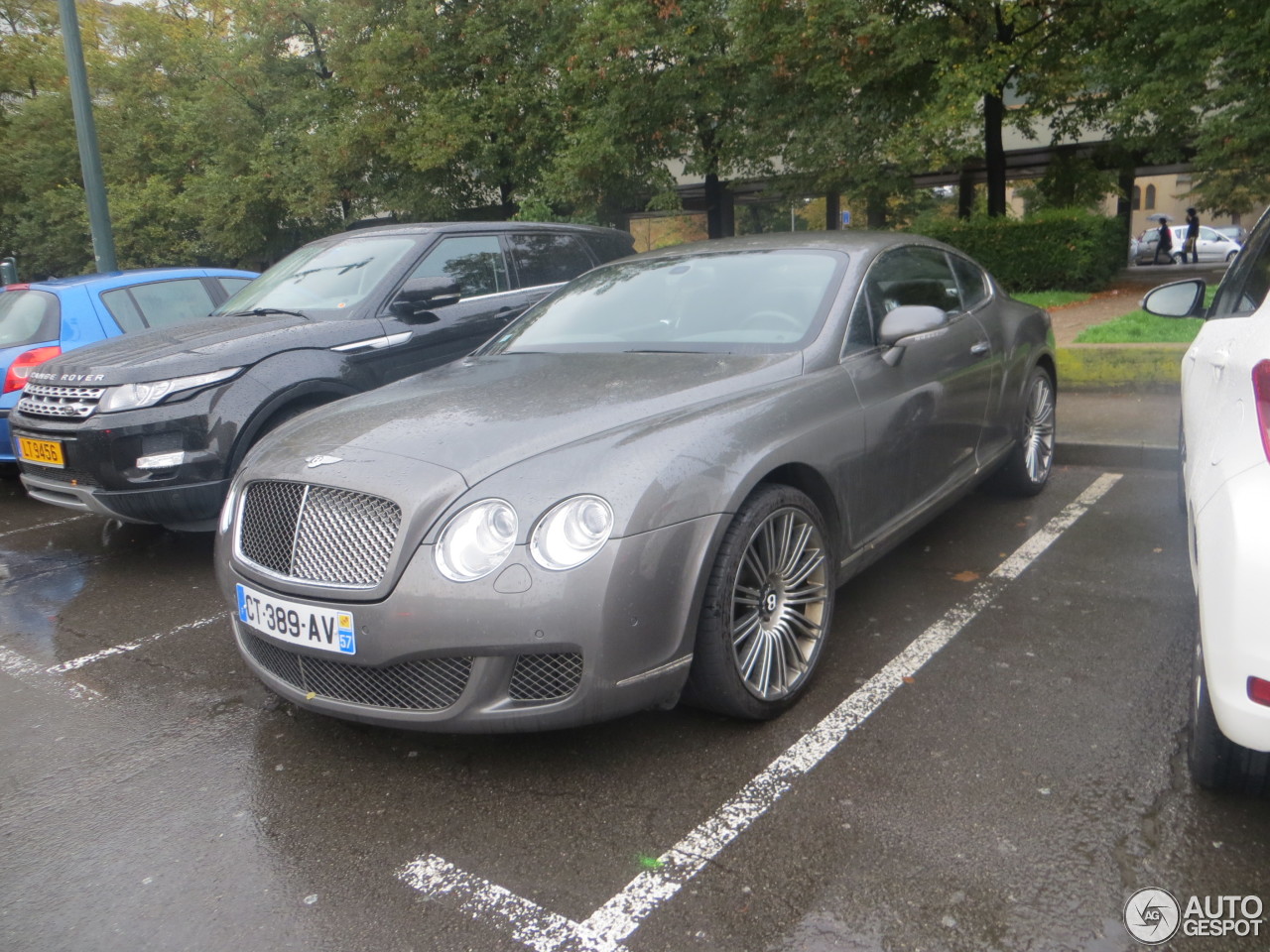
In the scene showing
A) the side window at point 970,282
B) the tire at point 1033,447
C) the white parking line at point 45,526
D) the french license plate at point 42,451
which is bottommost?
the white parking line at point 45,526

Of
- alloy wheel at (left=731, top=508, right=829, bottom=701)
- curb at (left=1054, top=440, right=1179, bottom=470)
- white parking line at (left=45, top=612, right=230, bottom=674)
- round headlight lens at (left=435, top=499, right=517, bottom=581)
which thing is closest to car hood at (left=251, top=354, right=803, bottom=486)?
round headlight lens at (left=435, top=499, right=517, bottom=581)

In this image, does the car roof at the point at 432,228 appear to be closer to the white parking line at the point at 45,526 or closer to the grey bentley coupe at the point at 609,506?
the white parking line at the point at 45,526

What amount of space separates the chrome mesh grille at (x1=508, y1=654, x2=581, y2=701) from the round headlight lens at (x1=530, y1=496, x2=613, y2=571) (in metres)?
0.26

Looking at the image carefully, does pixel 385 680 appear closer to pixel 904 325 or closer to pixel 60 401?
pixel 904 325

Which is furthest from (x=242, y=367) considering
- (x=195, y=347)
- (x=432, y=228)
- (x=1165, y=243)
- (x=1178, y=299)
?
(x=1165, y=243)

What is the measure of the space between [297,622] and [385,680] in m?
0.32

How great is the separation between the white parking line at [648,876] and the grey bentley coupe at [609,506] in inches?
8.1

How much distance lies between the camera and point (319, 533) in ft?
9.53

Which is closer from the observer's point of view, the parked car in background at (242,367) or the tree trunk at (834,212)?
the parked car in background at (242,367)

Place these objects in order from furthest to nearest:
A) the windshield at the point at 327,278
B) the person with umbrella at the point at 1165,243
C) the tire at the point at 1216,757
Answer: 1. the person with umbrella at the point at 1165,243
2. the windshield at the point at 327,278
3. the tire at the point at 1216,757

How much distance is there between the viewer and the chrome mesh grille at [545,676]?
268cm

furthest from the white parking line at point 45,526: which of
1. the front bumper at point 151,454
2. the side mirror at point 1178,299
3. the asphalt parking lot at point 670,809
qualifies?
the side mirror at point 1178,299

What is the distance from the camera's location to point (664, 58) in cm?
1809

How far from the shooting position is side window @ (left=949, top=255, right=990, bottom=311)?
16.5 feet
